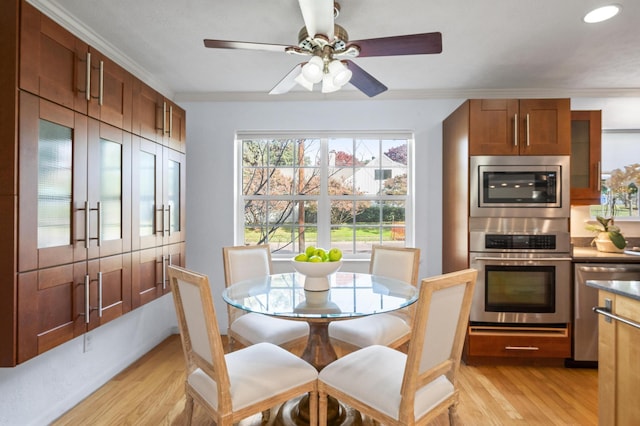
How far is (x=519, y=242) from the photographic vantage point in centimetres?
266

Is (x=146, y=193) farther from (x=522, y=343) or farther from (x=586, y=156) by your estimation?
(x=586, y=156)

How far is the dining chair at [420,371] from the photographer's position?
1271 millimetres

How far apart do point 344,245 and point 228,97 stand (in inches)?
76.1

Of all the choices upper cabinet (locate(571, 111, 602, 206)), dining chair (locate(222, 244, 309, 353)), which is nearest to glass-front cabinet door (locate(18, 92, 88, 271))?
dining chair (locate(222, 244, 309, 353))

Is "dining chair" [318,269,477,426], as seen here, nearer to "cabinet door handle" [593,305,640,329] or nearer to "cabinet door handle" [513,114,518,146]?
"cabinet door handle" [593,305,640,329]

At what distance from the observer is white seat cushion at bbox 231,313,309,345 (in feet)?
6.79

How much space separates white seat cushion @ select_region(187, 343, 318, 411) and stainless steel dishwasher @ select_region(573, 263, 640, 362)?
2.35m

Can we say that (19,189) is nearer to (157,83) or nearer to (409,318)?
(157,83)

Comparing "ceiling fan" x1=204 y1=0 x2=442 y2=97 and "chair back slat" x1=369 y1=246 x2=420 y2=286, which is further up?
"ceiling fan" x1=204 y1=0 x2=442 y2=97

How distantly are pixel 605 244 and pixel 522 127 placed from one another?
1302mm

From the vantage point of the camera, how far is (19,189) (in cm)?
141

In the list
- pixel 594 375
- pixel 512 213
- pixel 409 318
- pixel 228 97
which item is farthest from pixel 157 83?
pixel 594 375

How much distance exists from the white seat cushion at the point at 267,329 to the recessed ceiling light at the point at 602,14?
2.61 metres

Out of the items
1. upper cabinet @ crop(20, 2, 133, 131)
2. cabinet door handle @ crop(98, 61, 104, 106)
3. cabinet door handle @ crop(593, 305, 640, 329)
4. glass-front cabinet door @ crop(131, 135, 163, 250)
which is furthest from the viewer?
glass-front cabinet door @ crop(131, 135, 163, 250)
